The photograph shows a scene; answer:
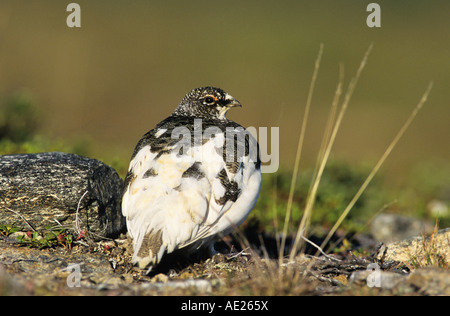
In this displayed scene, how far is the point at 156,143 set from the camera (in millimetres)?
4812

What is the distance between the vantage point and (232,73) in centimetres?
2302

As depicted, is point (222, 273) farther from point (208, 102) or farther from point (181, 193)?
point (208, 102)

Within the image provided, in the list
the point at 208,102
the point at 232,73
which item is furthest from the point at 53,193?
the point at 232,73

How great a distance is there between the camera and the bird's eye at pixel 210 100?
5.65 metres

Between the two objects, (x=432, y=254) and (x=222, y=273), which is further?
(x=432, y=254)

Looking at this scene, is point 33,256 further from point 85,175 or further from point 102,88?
point 102,88

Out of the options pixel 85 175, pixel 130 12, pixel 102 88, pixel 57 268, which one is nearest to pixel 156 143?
pixel 85 175

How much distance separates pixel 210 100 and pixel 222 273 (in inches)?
76.4

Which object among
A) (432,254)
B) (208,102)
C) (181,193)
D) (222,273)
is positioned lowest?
(222,273)

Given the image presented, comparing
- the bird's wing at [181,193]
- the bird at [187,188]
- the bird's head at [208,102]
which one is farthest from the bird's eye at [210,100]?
the bird's wing at [181,193]

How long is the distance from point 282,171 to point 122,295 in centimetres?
530

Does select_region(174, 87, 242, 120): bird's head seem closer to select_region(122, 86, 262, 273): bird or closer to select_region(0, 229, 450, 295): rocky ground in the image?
select_region(122, 86, 262, 273): bird

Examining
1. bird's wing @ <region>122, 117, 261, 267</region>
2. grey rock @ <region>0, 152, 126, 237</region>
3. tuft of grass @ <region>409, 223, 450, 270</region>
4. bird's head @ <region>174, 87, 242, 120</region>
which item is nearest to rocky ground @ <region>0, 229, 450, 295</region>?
tuft of grass @ <region>409, 223, 450, 270</region>

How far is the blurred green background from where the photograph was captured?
1435cm
